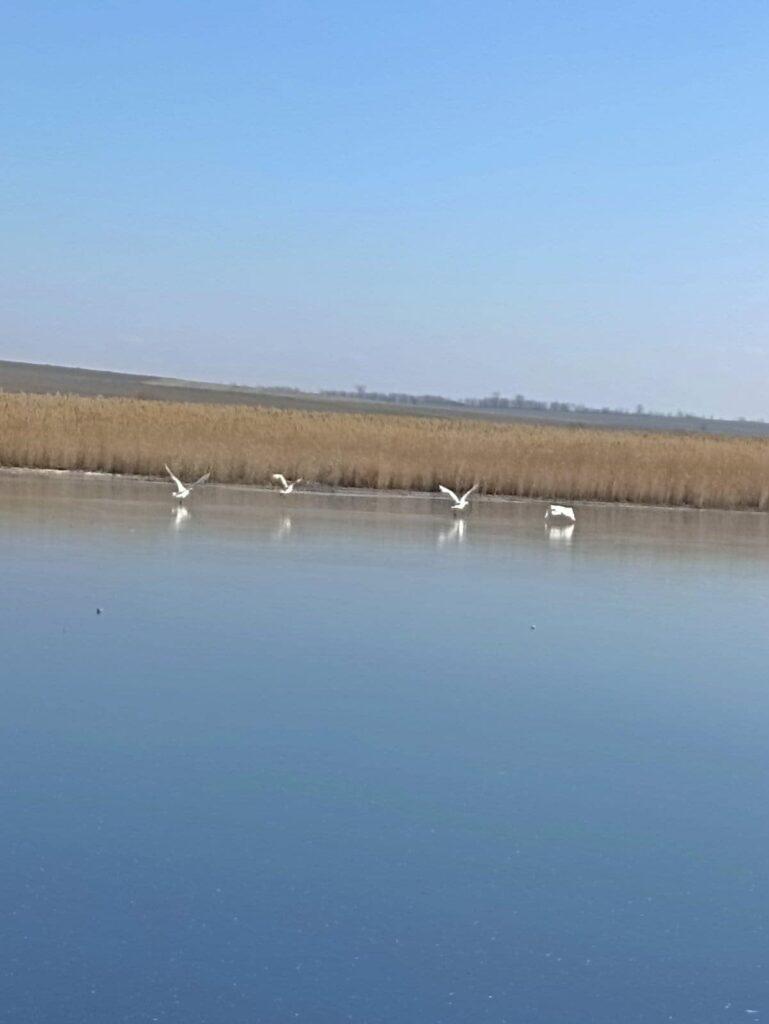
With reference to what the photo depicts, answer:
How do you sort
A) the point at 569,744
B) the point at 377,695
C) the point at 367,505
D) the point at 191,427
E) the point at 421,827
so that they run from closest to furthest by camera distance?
the point at 421,827 → the point at 569,744 → the point at 377,695 → the point at 367,505 → the point at 191,427

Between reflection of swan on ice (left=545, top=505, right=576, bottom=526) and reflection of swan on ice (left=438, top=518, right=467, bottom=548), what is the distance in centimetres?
107

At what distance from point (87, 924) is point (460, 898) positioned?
1.07m

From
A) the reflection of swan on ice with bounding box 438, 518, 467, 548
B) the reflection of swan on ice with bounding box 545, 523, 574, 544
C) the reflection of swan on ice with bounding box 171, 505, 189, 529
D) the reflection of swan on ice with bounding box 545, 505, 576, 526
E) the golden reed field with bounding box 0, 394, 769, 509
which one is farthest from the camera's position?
the golden reed field with bounding box 0, 394, 769, 509

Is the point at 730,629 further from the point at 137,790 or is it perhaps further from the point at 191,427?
the point at 191,427

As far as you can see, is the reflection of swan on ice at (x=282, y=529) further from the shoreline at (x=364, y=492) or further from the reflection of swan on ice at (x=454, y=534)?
the shoreline at (x=364, y=492)

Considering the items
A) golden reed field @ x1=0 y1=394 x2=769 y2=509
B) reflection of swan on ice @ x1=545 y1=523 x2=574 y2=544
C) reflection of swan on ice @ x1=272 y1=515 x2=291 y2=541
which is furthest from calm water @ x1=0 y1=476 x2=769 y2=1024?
golden reed field @ x1=0 y1=394 x2=769 y2=509

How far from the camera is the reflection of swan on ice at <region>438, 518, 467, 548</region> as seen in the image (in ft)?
50.0

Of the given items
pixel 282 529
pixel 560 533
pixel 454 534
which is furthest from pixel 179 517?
pixel 560 533

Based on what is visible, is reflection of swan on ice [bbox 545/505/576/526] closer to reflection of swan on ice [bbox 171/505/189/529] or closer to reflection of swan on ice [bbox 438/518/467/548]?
reflection of swan on ice [bbox 438/518/467/548]

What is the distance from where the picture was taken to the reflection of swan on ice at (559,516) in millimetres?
18078

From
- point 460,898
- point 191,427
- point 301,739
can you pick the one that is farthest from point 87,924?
point 191,427

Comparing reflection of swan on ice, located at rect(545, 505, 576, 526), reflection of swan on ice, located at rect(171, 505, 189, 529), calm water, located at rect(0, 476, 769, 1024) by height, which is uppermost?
reflection of swan on ice, located at rect(545, 505, 576, 526)

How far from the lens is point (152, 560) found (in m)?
12.1

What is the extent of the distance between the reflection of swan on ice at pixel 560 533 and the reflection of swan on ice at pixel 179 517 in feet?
10.9
